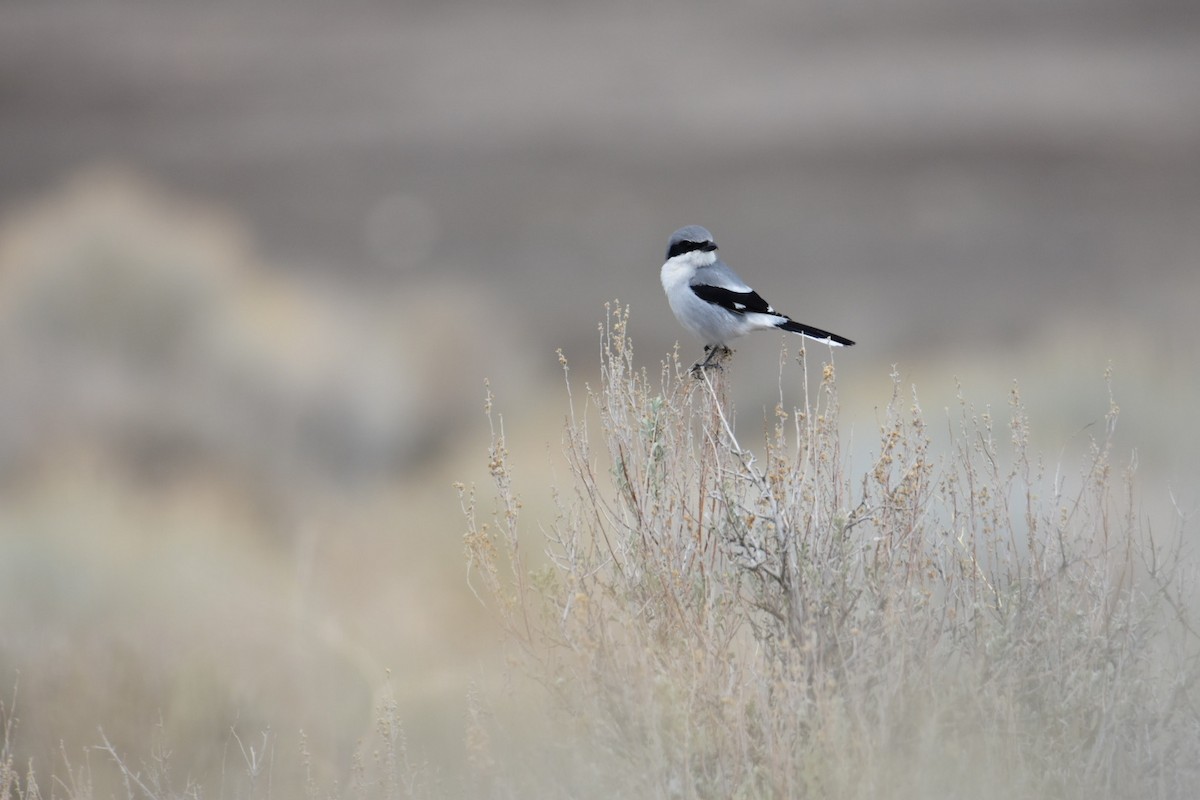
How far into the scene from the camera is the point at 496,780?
395 cm

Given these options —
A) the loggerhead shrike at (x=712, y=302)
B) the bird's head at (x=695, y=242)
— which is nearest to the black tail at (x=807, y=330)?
the loggerhead shrike at (x=712, y=302)

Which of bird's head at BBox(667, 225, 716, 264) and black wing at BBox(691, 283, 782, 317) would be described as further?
bird's head at BBox(667, 225, 716, 264)

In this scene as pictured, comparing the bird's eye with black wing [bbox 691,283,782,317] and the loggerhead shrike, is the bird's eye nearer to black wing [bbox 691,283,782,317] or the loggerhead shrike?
the loggerhead shrike

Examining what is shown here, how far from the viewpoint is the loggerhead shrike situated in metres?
5.99

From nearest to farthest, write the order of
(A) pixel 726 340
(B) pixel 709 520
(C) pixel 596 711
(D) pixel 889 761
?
1. (D) pixel 889 761
2. (C) pixel 596 711
3. (B) pixel 709 520
4. (A) pixel 726 340

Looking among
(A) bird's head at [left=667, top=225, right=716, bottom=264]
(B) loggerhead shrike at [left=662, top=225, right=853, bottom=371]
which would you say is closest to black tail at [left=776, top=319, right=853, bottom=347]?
A: (B) loggerhead shrike at [left=662, top=225, right=853, bottom=371]

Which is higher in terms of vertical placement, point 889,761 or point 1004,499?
point 1004,499

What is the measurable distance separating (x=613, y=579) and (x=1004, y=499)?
1.63m

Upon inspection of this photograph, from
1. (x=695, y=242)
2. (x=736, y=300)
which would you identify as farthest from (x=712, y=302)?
(x=695, y=242)

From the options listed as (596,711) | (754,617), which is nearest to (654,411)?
(754,617)

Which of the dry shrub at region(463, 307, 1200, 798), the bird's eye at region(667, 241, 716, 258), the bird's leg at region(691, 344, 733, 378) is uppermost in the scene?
the bird's eye at region(667, 241, 716, 258)

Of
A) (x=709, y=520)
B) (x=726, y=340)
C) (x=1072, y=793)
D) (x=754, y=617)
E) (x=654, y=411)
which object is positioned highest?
(x=726, y=340)

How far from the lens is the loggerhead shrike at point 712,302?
5992mm

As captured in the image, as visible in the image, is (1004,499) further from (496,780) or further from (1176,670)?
(496,780)
